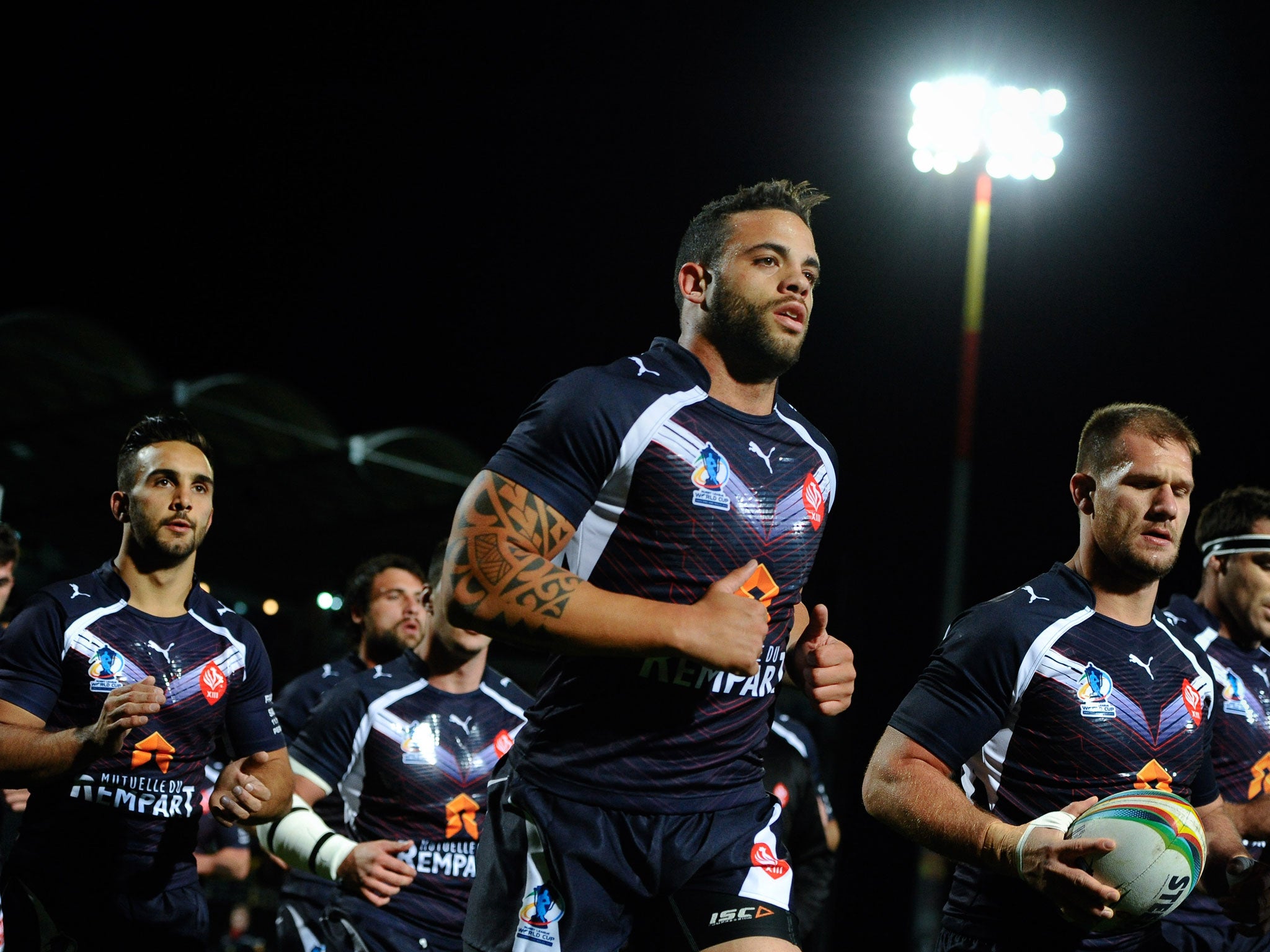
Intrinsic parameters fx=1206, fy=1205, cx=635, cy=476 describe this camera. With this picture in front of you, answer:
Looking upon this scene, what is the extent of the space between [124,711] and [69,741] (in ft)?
1.26

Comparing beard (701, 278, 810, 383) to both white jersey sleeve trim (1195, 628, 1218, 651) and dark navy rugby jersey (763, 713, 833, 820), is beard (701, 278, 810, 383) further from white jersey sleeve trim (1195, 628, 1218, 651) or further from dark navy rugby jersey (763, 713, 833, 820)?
dark navy rugby jersey (763, 713, 833, 820)

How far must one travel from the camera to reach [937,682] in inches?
157

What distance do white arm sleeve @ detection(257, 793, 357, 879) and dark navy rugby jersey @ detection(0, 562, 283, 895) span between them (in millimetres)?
404

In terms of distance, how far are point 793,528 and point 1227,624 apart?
3.72 metres

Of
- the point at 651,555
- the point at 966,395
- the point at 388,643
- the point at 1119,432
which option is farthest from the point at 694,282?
the point at 966,395

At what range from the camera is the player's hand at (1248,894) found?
4.00 meters

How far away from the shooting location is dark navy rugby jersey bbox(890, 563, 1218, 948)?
3916 millimetres

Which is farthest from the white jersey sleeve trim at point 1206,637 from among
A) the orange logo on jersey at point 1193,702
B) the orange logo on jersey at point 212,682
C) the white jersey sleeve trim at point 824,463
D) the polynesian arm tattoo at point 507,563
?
the orange logo on jersey at point 212,682

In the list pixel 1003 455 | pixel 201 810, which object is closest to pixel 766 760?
pixel 201 810

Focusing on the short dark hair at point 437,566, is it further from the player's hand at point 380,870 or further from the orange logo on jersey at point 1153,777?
the orange logo on jersey at point 1153,777

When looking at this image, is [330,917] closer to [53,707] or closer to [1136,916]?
[53,707]

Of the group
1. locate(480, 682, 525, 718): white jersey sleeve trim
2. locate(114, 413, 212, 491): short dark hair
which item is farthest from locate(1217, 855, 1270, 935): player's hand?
locate(114, 413, 212, 491): short dark hair

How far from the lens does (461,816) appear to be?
5.44 metres

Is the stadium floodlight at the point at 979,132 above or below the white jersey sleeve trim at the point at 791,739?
above
